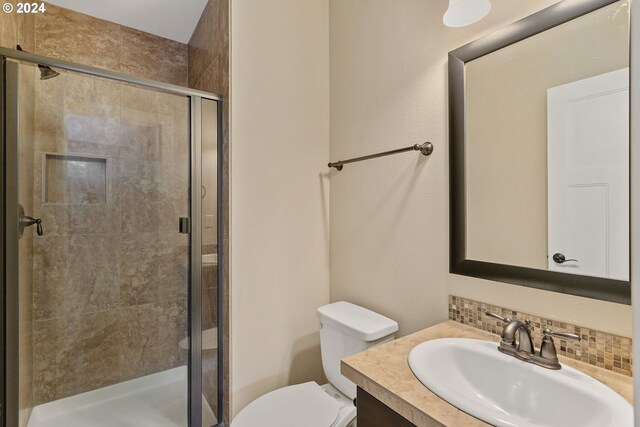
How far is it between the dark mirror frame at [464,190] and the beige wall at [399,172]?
0.03 m

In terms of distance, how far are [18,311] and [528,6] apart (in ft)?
7.34

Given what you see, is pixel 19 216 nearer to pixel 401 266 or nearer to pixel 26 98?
pixel 26 98

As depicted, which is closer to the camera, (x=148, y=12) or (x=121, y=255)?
(x=121, y=255)

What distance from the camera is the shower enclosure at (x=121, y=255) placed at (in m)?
1.54

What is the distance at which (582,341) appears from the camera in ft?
2.72

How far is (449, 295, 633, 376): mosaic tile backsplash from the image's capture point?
0.77 metres

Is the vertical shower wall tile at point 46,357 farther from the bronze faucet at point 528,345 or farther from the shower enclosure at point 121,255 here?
the bronze faucet at point 528,345

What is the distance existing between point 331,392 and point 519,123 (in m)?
1.31

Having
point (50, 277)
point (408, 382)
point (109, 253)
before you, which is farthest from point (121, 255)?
point (408, 382)

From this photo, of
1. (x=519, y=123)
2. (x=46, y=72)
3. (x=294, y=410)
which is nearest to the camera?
(x=519, y=123)

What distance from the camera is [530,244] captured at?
95 cm

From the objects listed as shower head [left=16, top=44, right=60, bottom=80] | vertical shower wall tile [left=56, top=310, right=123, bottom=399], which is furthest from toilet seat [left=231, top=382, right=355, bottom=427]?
shower head [left=16, top=44, right=60, bottom=80]

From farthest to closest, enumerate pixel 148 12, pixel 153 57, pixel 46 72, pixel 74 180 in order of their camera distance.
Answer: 1. pixel 153 57
2. pixel 148 12
3. pixel 74 180
4. pixel 46 72

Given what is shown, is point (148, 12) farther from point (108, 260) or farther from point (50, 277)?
point (50, 277)
